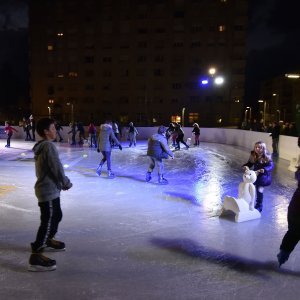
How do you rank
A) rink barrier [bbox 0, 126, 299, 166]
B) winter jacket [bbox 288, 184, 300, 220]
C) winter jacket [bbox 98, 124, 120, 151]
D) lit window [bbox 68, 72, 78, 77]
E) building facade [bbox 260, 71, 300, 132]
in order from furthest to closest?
1. building facade [bbox 260, 71, 300, 132]
2. lit window [bbox 68, 72, 78, 77]
3. rink barrier [bbox 0, 126, 299, 166]
4. winter jacket [bbox 98, 124, 120, 151]
5. winter jacket [bbox 288, 184, 300, 220]

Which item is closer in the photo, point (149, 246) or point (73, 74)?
point (149, 246)

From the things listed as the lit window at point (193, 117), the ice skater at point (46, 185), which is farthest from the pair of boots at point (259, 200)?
the lit window at point (193, 117)

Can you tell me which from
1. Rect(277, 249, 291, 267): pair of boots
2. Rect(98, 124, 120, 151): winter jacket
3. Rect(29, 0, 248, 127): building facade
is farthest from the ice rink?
Rect(29, 0, 248, 127): building facade

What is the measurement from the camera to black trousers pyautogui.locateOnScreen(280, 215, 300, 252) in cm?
412

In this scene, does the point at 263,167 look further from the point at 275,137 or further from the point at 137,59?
the point at 137,59

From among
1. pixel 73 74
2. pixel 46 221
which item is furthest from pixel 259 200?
pixel 73 74

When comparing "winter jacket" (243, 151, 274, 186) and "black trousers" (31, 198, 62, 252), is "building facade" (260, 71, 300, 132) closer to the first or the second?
"winter jacket" (243, 151, 274, 186)

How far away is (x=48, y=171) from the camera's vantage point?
4227 millimetres

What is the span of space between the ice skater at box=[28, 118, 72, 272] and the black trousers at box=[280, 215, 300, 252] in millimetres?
2433

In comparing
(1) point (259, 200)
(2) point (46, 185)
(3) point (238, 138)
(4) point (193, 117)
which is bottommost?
(1) point (259, 200)

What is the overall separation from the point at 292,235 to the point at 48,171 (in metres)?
2.71

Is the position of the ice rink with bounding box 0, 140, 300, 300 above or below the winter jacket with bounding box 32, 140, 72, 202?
below

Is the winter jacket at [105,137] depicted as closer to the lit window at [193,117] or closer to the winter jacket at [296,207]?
the winter jacket at [296,207]

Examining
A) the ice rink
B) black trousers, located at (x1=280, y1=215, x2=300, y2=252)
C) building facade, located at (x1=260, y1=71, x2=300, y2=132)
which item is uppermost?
building facade, located at (x1=260, y1=71, x2=300, y2=132)
